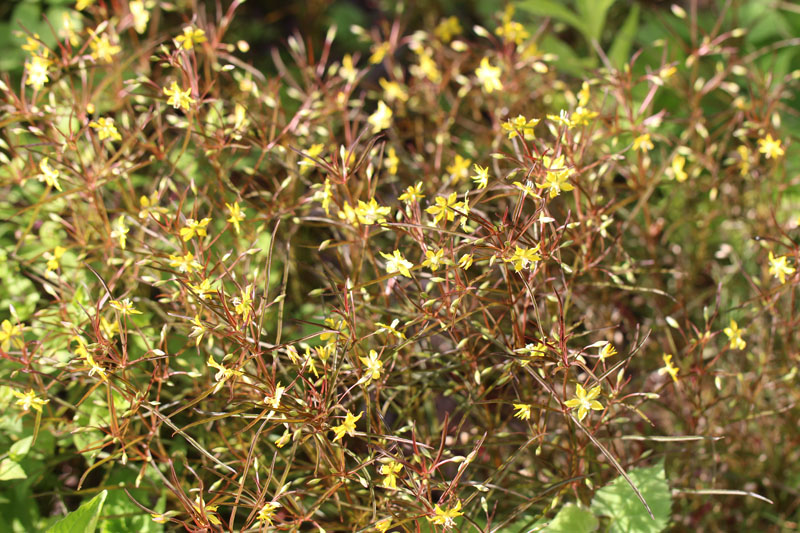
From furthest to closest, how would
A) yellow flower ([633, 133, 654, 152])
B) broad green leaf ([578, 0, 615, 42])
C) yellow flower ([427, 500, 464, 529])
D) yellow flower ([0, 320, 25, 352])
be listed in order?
broad green leaf ([578, 0, 615, 42])
yellow flower ([633, 133, 654, 152])
yellow flower ([0, 320, 25, 352])
yellow flower ([427, 500, 464, 529])

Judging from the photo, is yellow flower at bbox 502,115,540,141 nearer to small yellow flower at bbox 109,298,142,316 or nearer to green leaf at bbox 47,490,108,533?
small yellow flower at bbox 109,298,142,316

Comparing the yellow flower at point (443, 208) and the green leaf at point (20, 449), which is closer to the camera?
the yellow flower at point (443, 208)

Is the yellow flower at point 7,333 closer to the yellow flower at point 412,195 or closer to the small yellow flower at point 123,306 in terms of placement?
the small yellow flower at point 123,306

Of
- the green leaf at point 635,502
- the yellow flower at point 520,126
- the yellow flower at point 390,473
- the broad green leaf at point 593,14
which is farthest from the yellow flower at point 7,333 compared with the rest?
the broad green leaf at point 593,14

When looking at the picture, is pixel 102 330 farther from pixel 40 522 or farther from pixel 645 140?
pixel 645 140

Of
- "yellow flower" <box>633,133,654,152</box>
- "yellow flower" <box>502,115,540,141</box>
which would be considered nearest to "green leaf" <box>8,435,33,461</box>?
"yellow flower" <box>502,115,540,141</box>

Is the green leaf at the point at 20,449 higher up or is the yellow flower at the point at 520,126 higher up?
the yellow flower at the point at 520,126

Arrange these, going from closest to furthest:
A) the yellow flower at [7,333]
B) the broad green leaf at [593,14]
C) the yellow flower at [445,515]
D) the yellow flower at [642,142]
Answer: the yellow flower at [445,515] < the yellow flower at [7,333] < the yellow flower at [642,142] < the broad green leaf at [593,14]

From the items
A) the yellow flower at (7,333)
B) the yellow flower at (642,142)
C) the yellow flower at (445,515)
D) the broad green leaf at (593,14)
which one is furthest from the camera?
the broad green leaf at (593,14)
